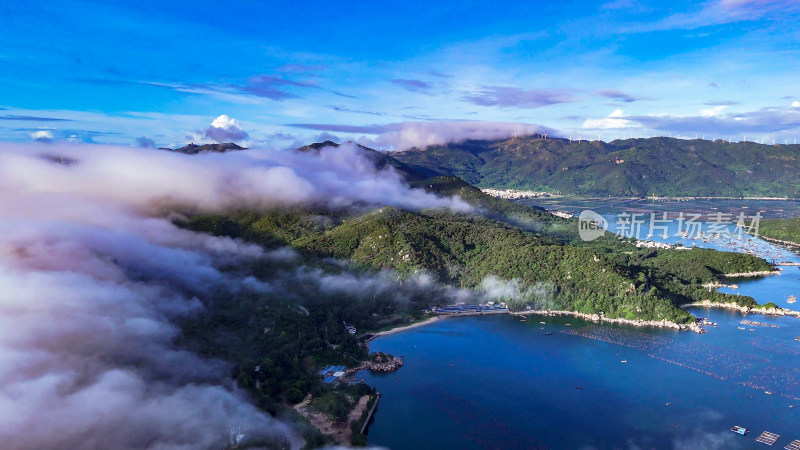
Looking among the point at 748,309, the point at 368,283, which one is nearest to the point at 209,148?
the point at 368,283

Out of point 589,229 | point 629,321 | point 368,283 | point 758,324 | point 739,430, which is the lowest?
point 739,430

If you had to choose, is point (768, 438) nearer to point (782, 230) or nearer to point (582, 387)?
point (582, 387)

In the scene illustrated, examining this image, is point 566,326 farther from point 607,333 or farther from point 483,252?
point 483,252

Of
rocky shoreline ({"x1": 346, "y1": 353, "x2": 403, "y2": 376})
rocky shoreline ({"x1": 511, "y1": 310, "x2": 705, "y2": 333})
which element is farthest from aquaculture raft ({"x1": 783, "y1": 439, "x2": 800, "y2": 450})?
rocky shoreline ({"x1": 346, "y1": 353, "x2": 403, "y2": 376})

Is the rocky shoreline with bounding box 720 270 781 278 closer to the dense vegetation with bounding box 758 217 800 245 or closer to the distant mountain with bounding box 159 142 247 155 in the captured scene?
the dense vegetation with bounding box 758 217 800 245

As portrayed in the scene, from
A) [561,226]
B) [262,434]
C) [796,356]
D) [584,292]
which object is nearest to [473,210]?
[561,226]

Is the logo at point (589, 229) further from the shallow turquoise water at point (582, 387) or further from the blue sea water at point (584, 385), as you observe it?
the shallow turquoise water at point (582, 387)
